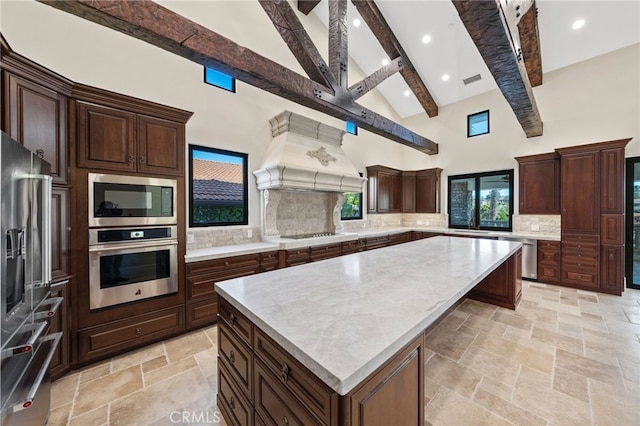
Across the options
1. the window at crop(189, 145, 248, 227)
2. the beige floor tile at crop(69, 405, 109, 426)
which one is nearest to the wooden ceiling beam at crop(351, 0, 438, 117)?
the window at crop(189, 145, 248, 227)

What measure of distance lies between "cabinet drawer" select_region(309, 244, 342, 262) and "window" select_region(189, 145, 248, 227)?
1.25m

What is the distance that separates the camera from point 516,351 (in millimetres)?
2416

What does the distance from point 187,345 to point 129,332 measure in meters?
0.57

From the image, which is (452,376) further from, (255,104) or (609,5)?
(609,5)

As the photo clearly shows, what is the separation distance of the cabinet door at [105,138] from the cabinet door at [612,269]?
690cm

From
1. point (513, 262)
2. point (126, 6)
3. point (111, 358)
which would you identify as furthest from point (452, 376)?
point (126, 6)

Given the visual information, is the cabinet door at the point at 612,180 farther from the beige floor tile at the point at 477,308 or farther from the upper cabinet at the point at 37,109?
the upper cabinet at the point at 37,109

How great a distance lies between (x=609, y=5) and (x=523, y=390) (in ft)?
18.7

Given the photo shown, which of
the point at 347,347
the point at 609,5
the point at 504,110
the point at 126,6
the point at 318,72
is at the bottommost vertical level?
the point at 347,347

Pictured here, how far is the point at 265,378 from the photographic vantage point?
→ 1154 mm

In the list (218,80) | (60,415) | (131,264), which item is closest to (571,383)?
(60,415)

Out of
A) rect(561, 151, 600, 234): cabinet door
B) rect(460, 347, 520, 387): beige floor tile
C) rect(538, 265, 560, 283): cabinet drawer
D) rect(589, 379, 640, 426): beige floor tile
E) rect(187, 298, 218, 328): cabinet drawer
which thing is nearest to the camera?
rect(589, 379, 640, 426): beige floor tile

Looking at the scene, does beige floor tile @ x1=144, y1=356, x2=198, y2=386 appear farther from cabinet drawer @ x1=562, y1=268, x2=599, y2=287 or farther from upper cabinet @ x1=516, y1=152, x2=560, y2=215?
upper cabinet @ x1=516, y1=152, x2=560, y2=215

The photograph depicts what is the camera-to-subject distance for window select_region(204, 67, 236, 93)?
359 cm
